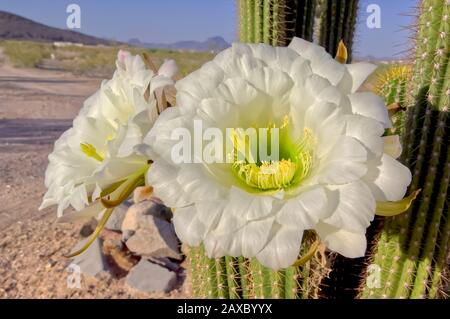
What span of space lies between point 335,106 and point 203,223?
214 millimetres

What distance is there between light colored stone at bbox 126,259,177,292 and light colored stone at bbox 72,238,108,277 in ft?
0.52

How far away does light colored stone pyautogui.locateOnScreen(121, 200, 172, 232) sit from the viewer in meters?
2.79

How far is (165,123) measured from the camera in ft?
1.84

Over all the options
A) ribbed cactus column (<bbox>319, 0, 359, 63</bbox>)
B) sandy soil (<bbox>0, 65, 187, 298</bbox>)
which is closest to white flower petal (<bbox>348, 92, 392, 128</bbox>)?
ribbed cactus column (<bbox>319, 0, 359, 63</bbox>)

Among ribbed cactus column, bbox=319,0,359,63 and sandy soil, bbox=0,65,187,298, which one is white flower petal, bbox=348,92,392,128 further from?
sandy soil, bbox=0,65,187,298

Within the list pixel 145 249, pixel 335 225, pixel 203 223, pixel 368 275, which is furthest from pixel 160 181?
pixel 145 249

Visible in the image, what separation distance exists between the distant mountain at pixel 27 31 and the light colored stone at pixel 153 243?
49596 millimetres

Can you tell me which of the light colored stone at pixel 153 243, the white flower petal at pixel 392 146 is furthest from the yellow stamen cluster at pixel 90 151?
the light colored stone at pixel 153 243

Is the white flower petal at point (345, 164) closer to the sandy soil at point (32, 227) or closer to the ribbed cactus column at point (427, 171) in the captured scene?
the ribbed cactus column at point (427, 171)

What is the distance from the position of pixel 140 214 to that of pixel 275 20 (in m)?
1.74

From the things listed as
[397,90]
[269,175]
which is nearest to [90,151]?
[269,175]

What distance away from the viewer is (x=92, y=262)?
2525 millimetres

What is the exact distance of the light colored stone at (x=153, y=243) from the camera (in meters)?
2.62

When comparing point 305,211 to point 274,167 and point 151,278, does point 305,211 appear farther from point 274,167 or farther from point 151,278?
point 151,278
